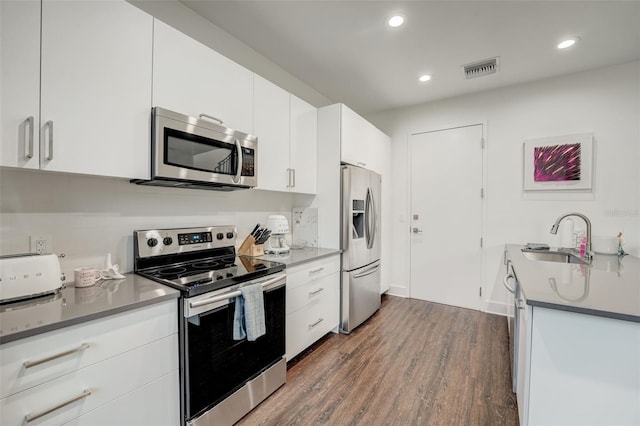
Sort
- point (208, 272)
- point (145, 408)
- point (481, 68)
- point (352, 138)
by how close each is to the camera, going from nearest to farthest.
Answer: point (145, 408) → point (208, 272) → point (481, 68) → point (352, 138)

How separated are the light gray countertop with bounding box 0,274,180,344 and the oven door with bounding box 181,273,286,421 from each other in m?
0.17

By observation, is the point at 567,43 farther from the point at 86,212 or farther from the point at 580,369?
the point at 86,212

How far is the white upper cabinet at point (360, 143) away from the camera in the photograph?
2732mm

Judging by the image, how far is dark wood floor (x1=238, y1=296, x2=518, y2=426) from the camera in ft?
5.45

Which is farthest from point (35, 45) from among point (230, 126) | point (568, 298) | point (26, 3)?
point (568, 298)

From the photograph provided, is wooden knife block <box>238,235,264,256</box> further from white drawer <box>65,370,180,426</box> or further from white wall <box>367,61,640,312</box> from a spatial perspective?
white wall <box>367,61,640,312</box>

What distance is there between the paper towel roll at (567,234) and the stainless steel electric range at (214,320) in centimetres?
288

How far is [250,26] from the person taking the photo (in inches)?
86.4

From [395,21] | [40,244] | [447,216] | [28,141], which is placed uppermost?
[395,21]

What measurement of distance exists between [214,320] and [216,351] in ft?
0.55

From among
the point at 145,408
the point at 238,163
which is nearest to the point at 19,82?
the point at 238,163

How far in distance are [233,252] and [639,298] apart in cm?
228

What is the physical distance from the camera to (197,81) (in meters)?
1.74

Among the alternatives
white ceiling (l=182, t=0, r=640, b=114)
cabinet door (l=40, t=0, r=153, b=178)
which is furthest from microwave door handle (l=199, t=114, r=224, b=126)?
white ceiling (l=182, t=0, r=640, b=114)
